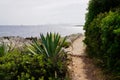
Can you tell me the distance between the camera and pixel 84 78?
11789 millimetres

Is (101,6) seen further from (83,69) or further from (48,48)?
(48,48)

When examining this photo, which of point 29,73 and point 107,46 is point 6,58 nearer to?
point 29,73

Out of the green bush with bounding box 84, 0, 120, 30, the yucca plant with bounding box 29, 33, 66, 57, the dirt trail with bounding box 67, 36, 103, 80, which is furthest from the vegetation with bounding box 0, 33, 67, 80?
the green bush with bounding box 84, 0, 120, 30

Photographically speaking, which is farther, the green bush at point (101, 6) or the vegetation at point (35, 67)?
the green bush at point (101, 6)

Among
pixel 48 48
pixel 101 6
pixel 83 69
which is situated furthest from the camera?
pixel 101 6

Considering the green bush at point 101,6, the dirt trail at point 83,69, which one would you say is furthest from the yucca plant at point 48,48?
the green bush at point 101,6

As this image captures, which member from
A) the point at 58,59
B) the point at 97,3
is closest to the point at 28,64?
the point at 58,59

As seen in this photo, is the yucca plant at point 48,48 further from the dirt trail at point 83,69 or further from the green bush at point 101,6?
the green bush at point 101,6

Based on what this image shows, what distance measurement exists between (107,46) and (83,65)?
14.6ft

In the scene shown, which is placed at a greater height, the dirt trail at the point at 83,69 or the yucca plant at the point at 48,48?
the yucca plant at the point at 48,48

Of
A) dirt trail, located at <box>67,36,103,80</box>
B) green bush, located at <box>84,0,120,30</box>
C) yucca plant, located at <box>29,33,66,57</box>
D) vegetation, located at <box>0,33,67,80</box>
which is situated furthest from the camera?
green bush, located at <box>84,0,120,30</box>

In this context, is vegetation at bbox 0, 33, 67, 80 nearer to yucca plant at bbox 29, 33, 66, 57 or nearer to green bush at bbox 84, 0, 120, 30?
yucca plant at bbox 29, 33, 66, 57

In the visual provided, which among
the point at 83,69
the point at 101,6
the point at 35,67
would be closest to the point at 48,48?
the point at 83,69

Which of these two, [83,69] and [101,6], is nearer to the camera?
[83,69]
